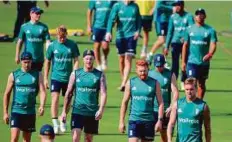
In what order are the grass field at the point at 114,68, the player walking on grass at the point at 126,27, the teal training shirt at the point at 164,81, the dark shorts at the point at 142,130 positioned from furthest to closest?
the player walking on grass at the point at 126,27 < the grass field at the point at 114,68 < the teal training shirt at the point at 164,81 < the dark shorts at the point at 142,130

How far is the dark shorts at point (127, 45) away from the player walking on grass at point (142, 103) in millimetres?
9824

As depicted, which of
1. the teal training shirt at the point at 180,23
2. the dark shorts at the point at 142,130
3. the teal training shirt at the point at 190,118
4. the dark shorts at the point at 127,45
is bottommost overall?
the dark shorts at the point at 142,130

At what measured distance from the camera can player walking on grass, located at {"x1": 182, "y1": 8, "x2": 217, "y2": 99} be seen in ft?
97.7

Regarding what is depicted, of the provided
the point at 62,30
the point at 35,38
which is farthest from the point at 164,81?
the point at 35,38

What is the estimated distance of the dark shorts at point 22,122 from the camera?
23828mm

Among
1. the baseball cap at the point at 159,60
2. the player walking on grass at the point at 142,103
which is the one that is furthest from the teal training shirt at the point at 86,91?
the baseball cap at the point at 159,60

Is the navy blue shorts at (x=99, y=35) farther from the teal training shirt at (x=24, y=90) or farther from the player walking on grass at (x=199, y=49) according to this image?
the teal training shirt at (x=24, y=90)

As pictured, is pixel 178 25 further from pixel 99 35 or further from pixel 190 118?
pixel 190 118

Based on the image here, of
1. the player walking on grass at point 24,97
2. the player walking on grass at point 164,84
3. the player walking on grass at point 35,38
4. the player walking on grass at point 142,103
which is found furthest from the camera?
the player walking on grass at point 35,38

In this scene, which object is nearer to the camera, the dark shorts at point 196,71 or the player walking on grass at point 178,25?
the dark shorts at point 196,71

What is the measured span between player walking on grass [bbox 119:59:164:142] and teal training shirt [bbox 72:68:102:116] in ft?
3.32

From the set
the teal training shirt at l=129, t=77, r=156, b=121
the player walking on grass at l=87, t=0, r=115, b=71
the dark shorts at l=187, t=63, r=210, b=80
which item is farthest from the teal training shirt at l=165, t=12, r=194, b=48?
the teal training shirt at l=129, t=77, r=156, b=121

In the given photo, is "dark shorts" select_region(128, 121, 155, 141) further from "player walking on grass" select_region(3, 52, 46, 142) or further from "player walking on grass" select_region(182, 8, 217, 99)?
"player walking on grass" select_region(182, 8, 217, 99)

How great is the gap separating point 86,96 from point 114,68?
1359 centimetres
